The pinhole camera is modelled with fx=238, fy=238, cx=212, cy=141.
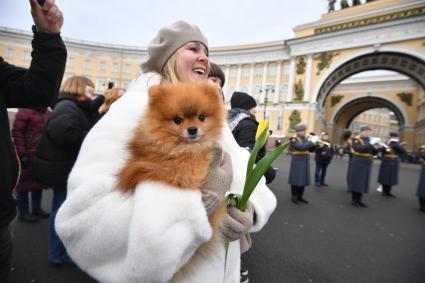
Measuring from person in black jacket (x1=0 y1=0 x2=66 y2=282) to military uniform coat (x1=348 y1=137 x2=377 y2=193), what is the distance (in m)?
7.85

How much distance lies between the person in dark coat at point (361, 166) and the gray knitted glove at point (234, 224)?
718 centimetres

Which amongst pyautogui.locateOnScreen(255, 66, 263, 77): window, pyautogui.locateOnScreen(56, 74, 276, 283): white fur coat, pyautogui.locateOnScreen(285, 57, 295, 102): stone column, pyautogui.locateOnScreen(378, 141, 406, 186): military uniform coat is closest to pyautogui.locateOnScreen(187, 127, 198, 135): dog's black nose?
pyautogui.locateOnScreen(56, 74, 276, 283): white fur coat

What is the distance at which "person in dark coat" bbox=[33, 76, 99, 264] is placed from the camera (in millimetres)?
2805

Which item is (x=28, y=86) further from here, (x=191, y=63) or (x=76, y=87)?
(x=76, y=87)

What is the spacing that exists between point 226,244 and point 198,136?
57 centimetres

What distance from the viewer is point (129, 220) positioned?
948 millimetres

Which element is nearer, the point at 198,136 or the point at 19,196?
the point at 198,136

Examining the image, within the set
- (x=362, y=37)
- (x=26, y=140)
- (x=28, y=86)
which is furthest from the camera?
(x=362, y=37)

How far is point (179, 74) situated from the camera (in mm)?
1485

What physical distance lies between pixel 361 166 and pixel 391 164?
2.53 meters

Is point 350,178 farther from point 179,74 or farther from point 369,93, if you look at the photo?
point 369,93

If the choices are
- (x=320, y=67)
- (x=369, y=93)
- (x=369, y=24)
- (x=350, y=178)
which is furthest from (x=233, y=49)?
(x=350, y=178)

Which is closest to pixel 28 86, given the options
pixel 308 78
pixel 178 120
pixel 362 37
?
pixel 178 120

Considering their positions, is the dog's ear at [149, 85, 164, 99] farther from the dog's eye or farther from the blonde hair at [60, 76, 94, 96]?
the blonde hair at [60, 76, 94, 96]
